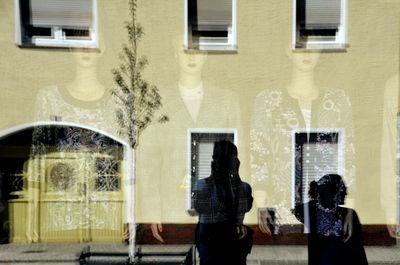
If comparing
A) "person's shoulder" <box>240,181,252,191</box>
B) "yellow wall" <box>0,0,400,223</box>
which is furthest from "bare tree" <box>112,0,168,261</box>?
"person's shoulder" <box>240,181,252,191</box>

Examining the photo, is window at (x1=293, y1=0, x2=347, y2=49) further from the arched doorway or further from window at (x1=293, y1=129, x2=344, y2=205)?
the arched doorway

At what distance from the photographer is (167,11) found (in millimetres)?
2082

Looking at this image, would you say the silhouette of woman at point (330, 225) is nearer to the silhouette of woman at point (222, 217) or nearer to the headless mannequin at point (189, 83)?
the silhouette of woman at point (222, 217)

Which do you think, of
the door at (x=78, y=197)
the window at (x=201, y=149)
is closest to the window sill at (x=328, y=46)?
the window at (x=201, y=149)

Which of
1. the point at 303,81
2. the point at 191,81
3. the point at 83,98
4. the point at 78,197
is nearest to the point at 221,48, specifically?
the point at 191,81

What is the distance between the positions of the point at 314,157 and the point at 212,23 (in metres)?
0.77

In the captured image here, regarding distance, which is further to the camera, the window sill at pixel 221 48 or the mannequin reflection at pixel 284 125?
the mannequin reflection at pixel 284 125

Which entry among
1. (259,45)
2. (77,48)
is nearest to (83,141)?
(77,48)

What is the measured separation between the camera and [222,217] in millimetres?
2150

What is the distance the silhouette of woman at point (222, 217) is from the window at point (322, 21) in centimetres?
61

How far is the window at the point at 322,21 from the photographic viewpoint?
2.05m

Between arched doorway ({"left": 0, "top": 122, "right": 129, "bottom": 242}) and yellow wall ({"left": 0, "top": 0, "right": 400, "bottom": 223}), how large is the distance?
17 centimetres

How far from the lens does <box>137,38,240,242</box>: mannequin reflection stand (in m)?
2.11

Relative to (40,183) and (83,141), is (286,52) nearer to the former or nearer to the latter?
(83,141)
